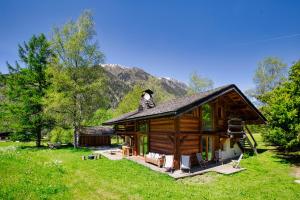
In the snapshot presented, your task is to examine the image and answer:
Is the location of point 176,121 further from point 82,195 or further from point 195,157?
point 82,195

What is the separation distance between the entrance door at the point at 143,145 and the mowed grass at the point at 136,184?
3.94 meters

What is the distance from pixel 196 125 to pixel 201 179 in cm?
469

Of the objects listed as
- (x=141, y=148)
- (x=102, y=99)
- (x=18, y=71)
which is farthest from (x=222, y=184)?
(x=18, y=71)

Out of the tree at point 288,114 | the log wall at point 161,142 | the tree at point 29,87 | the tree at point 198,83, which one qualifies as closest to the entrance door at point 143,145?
the log wall at point 161,142

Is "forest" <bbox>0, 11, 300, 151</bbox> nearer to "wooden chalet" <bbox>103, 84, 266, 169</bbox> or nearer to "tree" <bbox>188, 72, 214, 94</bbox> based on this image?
"wooden chalet" <bbox>103, 84, 266, 169</bbox>

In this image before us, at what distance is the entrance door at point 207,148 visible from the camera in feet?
53.0

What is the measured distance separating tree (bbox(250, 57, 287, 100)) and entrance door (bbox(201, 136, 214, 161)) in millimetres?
20376

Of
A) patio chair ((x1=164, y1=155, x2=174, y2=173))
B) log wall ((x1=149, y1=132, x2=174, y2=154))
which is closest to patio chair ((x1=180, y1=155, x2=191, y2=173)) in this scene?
patio chair ((x1=164, y1=155, x2=174, y2=173))

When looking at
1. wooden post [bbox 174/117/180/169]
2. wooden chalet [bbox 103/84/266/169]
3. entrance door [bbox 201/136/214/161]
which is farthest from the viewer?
entrance door [bbox 201/136/214/161]

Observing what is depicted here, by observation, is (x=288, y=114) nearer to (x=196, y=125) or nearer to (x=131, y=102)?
(x=196, y=125)

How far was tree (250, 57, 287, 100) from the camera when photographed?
33.3 m

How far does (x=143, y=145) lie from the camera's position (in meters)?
18.8

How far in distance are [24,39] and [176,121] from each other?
88.0ft

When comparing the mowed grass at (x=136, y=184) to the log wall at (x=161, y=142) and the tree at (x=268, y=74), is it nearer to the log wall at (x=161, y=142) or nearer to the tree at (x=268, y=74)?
the log wall at (x=161, y=142)
